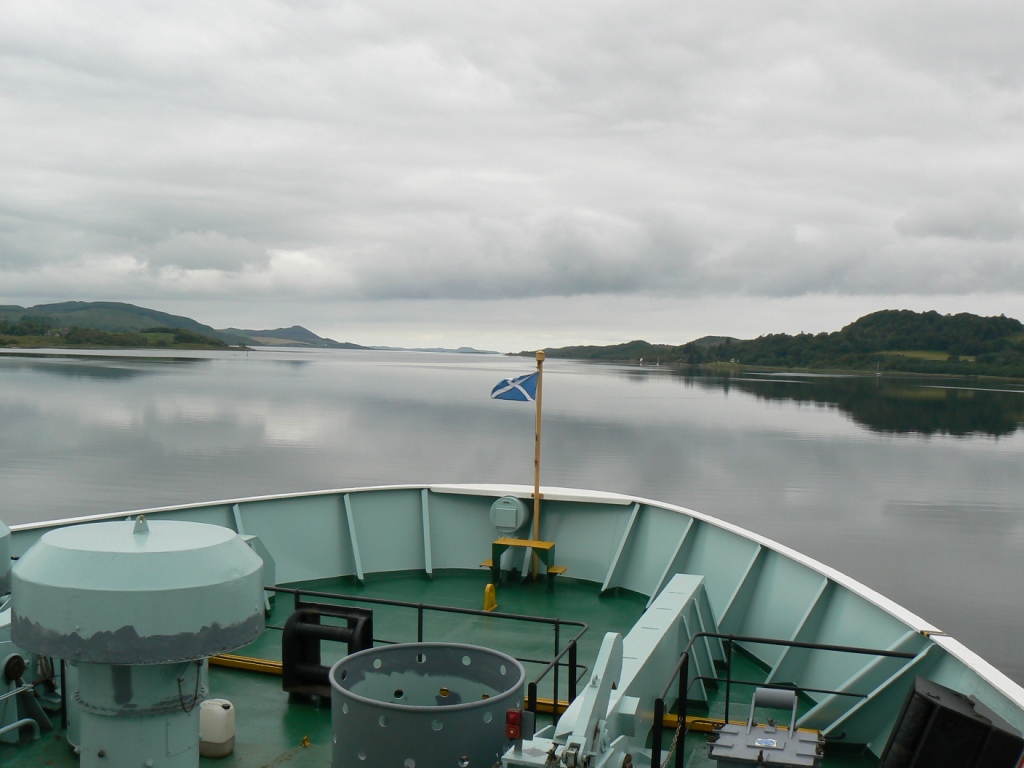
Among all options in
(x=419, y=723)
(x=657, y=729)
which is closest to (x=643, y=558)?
(x=657, y=729)

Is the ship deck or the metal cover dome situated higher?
the metal cover dome

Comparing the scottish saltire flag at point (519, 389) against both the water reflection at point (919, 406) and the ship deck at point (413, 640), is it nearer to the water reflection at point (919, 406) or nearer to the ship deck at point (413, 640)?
the ship deck at point (413, 640)

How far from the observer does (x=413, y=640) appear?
745 centimetres

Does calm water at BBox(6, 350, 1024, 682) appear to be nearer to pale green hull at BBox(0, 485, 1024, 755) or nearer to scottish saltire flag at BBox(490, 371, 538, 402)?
pale green hull at BBox(0, 485, 1024, 755)

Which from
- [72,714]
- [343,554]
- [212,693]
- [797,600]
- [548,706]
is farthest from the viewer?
[343,554]

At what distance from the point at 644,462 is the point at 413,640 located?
31.0 meters

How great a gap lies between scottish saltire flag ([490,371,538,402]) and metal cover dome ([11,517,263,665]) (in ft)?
22.4

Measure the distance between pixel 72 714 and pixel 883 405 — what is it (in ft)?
283

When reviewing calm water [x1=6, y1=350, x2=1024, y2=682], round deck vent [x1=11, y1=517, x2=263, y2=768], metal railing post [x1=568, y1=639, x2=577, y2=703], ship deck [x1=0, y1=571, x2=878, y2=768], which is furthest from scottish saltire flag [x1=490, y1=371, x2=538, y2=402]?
calm water [x1=6, y1=350, x2=1024, y2=682]

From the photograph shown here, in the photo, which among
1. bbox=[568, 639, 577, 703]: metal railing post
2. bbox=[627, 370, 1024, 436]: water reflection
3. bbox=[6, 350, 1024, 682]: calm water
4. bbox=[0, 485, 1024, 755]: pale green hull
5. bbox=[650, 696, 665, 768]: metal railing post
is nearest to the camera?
bbox=[650, 696, 665, 768]: metal railing post

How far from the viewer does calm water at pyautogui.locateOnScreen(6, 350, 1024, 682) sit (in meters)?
22.5

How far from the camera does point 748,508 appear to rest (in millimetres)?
28531

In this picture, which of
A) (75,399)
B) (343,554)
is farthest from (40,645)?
(75,399)

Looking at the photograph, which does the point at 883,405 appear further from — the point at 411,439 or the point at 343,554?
the point at 343,554
